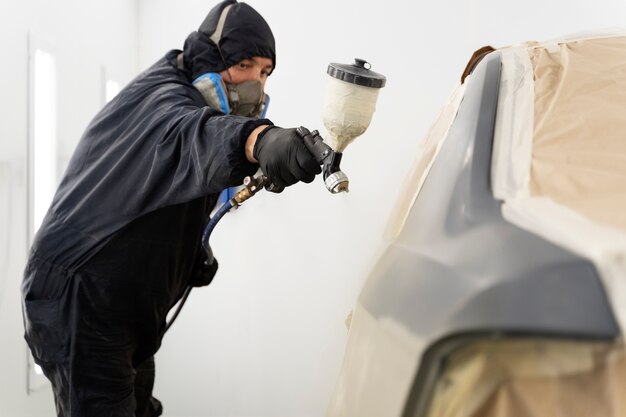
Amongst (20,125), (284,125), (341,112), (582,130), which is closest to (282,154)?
(341,112)

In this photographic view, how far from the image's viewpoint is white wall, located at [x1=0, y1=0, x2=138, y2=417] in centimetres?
174

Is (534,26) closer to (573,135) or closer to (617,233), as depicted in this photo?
(573,135)

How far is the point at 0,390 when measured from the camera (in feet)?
5.63

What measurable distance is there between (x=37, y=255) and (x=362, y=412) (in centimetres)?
123

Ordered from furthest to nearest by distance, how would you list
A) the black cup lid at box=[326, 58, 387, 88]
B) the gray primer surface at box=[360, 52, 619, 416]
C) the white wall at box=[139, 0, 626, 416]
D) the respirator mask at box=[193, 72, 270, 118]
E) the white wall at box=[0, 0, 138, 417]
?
1. the white wall at box=[139, 0, 626, 416]
2. the white wall at box=[0, 0, 138, 417]
3. the respirator mask at box=[193, 72, 270, 118]
4. the black cup lid at box=[326, 58, 387, 88]
5. the gray primer surface at box=[360, 52, 619, 416]

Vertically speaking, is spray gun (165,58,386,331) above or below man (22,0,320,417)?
above

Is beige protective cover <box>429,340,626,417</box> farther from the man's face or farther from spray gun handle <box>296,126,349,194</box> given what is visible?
the man's face

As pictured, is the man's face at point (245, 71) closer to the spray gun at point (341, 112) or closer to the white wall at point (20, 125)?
the spray gun at point (341, 112)

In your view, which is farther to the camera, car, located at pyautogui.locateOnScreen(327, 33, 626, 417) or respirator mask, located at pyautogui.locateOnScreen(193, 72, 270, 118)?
respirator mask, located at pyautogui.locateOnScreen(193, 72, 270, 118)

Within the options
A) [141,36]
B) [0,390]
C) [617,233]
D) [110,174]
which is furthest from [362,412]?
[141,36]

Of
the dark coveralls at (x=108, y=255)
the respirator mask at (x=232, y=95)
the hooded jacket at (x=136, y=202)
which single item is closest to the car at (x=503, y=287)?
the hooded jacket at (x=136, y=202)

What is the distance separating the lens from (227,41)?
150 centimetres

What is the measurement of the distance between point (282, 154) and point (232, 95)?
692mm

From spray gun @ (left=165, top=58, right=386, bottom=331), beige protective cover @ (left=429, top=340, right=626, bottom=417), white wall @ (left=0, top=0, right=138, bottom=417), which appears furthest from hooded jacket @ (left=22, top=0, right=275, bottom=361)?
beige protective cover @ (left=429, top=340, right=626, bottom=417)
